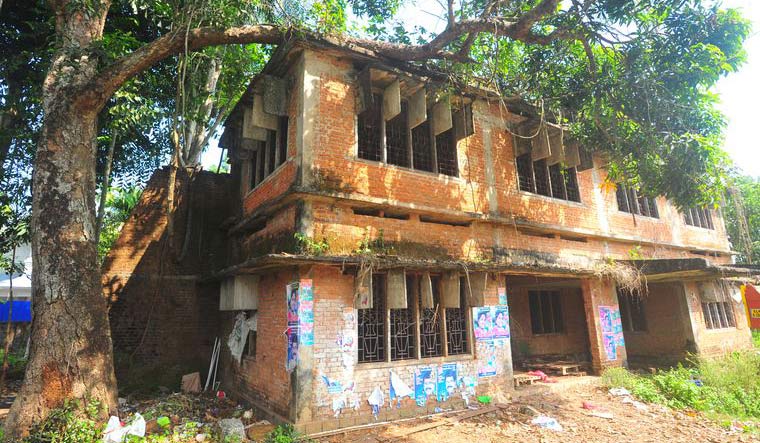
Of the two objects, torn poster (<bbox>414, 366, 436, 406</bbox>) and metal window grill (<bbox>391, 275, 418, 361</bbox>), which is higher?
metal window grill (<bbox>391, 275, 418, 361</bbox>)

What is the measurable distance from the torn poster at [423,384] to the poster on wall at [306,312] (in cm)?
213

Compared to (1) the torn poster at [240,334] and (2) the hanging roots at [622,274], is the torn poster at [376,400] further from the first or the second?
(2) the hanging roots at [622,274]

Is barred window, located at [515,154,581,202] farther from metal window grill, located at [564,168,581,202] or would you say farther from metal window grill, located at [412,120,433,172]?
metal window grill, located at [412,120,433,172]

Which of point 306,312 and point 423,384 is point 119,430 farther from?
point 423,384

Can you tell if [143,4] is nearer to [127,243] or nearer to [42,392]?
[127,243]

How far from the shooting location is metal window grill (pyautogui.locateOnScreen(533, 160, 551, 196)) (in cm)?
1066

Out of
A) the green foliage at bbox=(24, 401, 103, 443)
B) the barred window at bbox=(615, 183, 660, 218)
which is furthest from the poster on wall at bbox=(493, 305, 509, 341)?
the green foliage at bbox=(24, 401, 103, 443)

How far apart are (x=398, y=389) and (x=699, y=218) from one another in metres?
13.9

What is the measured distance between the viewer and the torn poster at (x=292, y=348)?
6.62m

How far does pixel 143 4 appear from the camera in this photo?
832 cm

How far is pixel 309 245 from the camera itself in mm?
6930

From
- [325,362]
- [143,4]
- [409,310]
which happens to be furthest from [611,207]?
[143,4]

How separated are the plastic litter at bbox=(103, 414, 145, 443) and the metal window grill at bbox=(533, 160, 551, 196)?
31.0ft

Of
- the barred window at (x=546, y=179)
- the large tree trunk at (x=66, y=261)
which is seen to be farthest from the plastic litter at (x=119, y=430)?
the barred window at (x=546, y=179)
